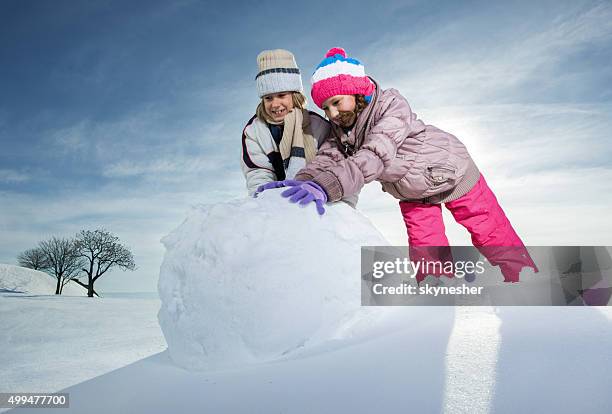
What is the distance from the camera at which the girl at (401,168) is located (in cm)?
249

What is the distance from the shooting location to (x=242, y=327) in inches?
73.5

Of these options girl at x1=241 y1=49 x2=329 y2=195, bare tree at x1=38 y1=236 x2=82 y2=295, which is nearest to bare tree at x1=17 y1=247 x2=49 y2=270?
bare tree at x1=38 y1=236 x2=82 y2=295

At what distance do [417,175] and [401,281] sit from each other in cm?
82

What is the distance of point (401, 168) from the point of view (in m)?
2.90

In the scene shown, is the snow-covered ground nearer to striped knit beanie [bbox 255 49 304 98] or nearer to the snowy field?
the snowy field

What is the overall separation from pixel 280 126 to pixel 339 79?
644mm

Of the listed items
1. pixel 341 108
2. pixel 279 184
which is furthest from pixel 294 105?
pixel 279 184

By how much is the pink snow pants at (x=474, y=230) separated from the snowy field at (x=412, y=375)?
3.40 feet

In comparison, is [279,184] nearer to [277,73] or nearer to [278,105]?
[278,105]

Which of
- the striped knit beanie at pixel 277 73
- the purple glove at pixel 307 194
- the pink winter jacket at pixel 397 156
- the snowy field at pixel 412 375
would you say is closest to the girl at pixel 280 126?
the striped knit beanie at pixel 277 73

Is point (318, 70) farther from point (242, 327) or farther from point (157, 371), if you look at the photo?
point (157, 371)

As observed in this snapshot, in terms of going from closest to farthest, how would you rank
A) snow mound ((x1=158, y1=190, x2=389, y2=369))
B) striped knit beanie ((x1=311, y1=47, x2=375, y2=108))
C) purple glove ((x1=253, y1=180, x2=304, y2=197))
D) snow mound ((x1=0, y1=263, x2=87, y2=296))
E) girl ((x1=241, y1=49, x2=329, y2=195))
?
1. snow mound ((x1=158, y1=190, x2=389, y2=369))
2. purple glove ((x1=253, y1=180, x2=304, y2=197))
3. striped knit beanie ((x1=311, y1=47, x2=375, y2=108))
4. girl ((x1=241, y1=49, x2=329, y2=195))
5. snow mound ((x1=0, y1=263, x2=87, y2=296))

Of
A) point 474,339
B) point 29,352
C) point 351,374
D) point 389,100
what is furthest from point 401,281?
point 29,352

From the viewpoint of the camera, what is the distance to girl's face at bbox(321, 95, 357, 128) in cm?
277
